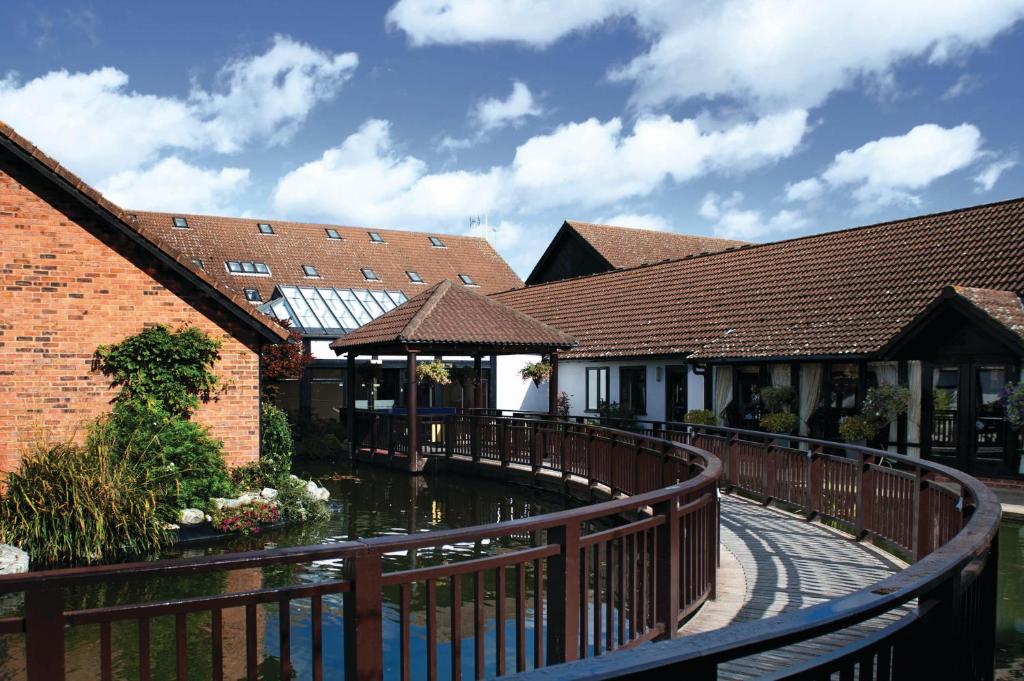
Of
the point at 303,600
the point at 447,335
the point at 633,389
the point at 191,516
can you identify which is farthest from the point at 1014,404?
the point at 191,516

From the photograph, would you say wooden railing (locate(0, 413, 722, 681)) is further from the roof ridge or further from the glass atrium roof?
the glass atrium roof

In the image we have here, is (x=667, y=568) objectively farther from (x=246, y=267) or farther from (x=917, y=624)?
(x=246, y=267)

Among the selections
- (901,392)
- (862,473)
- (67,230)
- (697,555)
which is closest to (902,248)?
(901,392)

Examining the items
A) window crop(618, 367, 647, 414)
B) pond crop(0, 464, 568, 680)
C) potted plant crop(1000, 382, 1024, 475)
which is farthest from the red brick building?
window crop(618, 367, 647, 414)

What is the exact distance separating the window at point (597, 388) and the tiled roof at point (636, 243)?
8.56 meters

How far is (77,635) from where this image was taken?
7.78 meters

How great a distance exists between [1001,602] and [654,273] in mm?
20491

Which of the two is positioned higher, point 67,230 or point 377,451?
point 67,230

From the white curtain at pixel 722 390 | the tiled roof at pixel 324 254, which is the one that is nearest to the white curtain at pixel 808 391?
the white curtain at pixel 722 390

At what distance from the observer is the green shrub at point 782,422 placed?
19484mm

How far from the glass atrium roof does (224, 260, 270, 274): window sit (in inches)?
144

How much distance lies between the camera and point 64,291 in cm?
1281

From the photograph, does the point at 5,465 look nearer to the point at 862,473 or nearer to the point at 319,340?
the point at 862,473

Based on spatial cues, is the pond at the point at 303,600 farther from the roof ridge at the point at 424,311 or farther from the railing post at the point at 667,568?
the roof ridge at the point at 424,311
